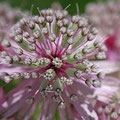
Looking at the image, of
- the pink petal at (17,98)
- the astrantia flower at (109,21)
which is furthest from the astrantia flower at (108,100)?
the astrantia flower at (109,21)

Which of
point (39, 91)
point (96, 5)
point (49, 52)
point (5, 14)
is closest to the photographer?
point (49, 52)

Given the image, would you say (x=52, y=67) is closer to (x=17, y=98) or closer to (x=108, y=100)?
(x=17, y=98)

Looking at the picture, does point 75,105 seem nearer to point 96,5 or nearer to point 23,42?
point 23,42

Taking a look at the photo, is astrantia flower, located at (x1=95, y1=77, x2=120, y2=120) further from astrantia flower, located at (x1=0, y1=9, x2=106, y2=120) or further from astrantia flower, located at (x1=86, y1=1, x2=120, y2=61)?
astrantia flower, located at (x1=86, y1=1, x2=120, y2=61)

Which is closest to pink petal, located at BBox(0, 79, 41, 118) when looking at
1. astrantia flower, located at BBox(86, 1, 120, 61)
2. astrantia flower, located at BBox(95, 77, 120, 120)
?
astrantia flower, located at BBox(95, 77, 120, 120)

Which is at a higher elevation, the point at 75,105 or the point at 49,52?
the point at 49,52

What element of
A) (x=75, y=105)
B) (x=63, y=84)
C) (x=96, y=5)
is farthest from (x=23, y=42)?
(x=96, y=5)

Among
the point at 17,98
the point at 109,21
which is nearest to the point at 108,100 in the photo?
the point at 17,98
